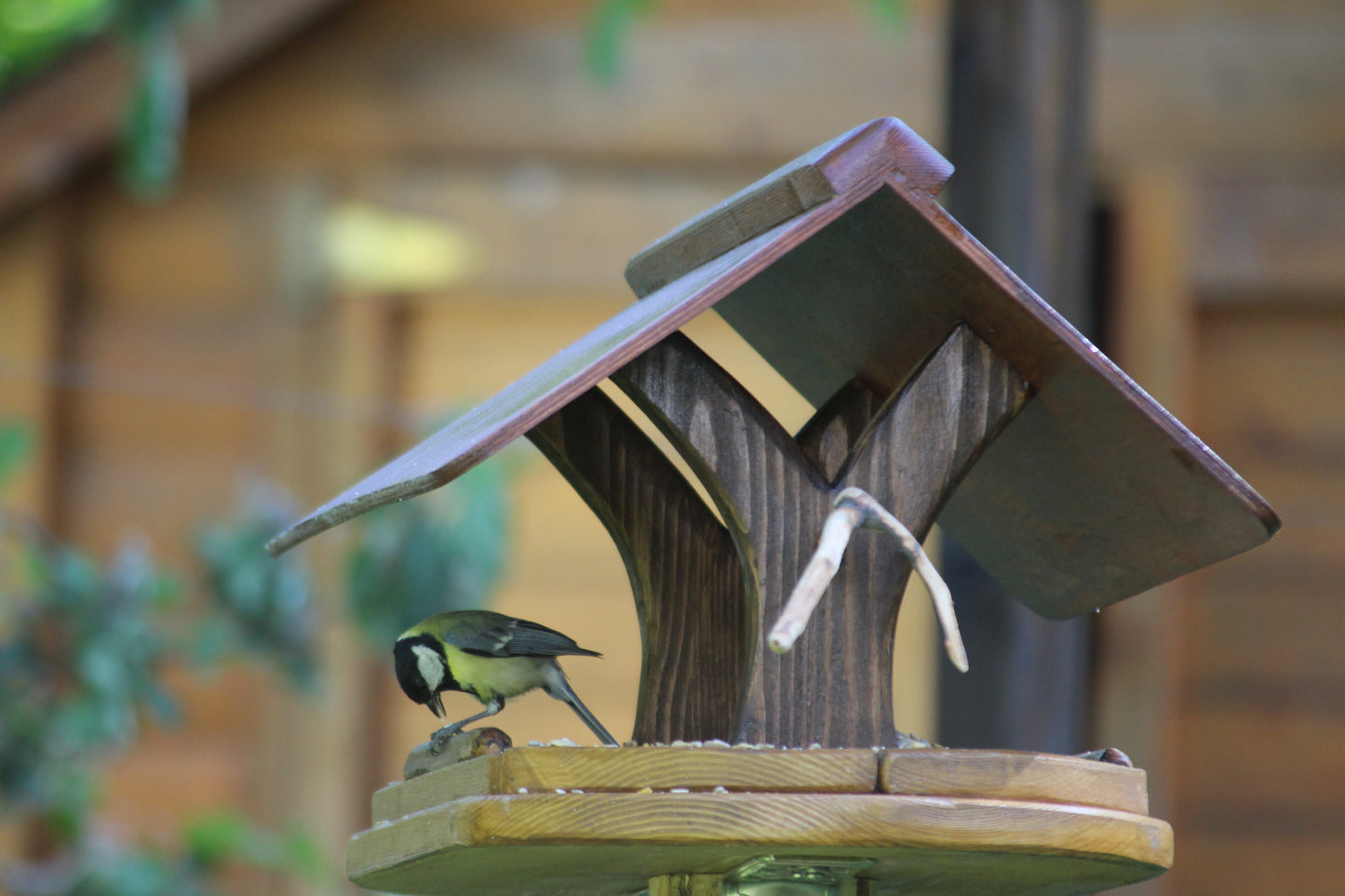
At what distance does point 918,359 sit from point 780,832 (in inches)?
21.6

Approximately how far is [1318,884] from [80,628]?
2.95 metres

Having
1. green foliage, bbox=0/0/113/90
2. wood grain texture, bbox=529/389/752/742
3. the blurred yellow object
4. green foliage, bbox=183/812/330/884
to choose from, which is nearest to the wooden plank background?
the blurred yellow object

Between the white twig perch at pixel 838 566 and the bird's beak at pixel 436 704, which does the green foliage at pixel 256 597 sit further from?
Answer: the white twig perch at pixel 838 566

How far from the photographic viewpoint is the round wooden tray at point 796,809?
121 cm

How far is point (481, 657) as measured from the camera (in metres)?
1.73

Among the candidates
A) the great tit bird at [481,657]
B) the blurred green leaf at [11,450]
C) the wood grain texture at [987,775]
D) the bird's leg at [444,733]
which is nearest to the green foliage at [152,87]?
the blurred green leaf at [11,450]

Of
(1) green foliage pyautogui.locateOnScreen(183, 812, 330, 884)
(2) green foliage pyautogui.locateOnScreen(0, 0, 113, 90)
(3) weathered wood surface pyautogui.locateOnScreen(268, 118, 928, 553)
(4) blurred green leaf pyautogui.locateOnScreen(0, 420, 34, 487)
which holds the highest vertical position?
(2) green foliage pyautogui.locateOnScreen(0, 0, 113, 90)

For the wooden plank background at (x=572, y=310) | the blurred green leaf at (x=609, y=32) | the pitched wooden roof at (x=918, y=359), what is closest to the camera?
the pitched wooden roof at (x=918, y=359)

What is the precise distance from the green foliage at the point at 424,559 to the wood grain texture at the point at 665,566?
6.05 feet

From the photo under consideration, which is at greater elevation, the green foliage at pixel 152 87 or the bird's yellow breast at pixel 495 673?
the green foliage at pixel 152 87

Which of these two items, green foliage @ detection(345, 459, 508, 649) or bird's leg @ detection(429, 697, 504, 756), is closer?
bird's leg @ detection(429, 697, 504, 756)

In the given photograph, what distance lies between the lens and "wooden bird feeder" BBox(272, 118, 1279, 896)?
48.9 inches

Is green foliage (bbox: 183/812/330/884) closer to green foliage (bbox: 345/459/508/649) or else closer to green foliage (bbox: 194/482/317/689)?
green foliage (bbox: 194/482/317/689)

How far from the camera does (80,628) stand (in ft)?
11.0
